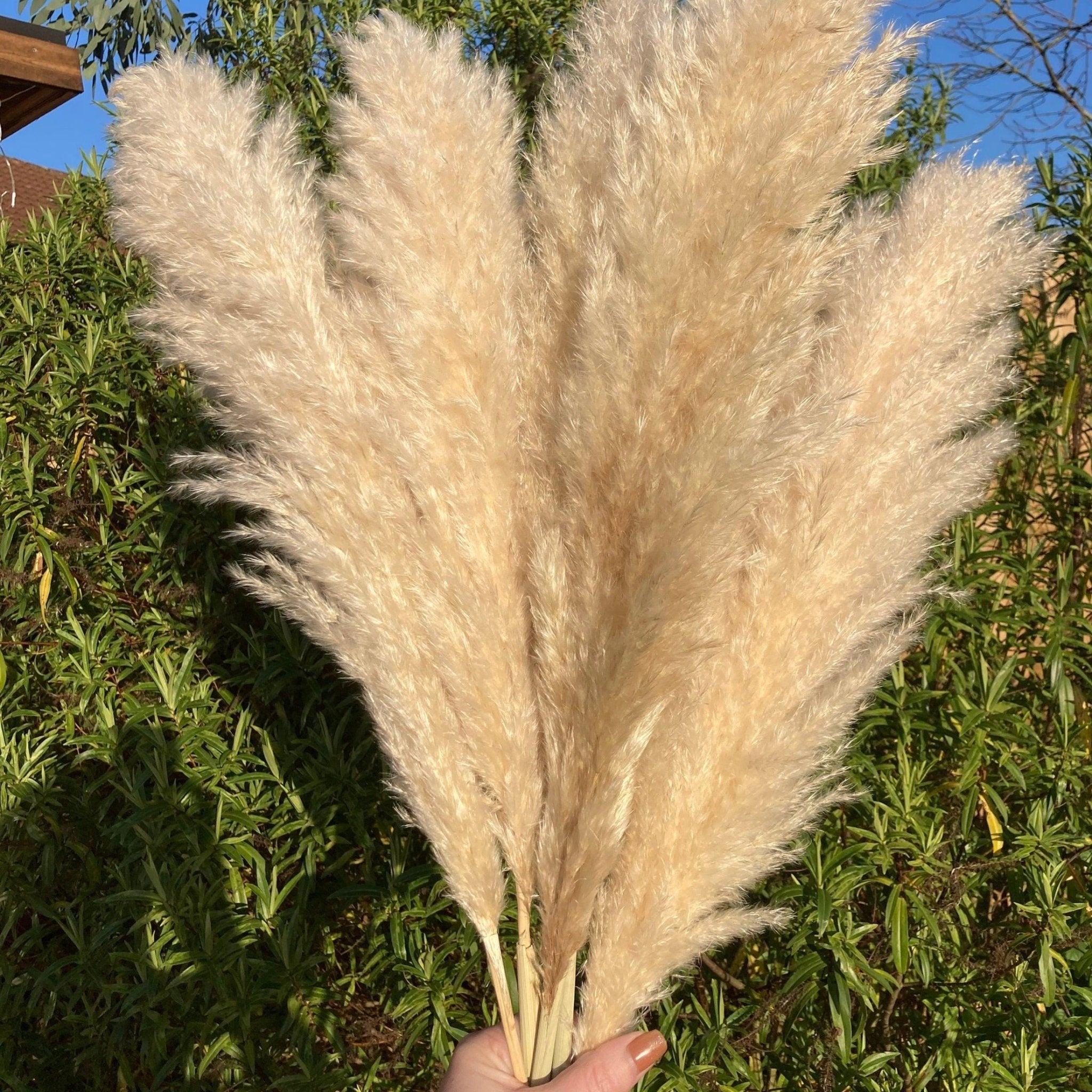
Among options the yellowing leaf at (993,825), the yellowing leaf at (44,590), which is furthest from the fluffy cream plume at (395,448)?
the yellowing leaf at (44,590)

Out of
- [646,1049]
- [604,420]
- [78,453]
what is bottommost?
[646,1049]

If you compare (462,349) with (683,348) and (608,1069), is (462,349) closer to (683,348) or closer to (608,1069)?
(683,348)

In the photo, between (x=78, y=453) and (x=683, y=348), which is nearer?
(x=683, y=348)

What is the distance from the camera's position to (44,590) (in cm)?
224

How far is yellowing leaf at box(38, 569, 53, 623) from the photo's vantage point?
2.21 meters

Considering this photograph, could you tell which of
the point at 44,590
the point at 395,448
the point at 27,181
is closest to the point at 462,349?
the point at 395,448

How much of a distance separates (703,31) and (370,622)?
0.76 m

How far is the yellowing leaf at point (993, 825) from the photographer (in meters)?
1.72

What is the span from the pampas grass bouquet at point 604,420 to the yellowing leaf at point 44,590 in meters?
1.16

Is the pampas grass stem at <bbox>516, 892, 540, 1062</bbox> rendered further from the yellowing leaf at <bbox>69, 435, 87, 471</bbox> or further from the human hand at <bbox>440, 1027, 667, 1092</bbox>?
the yellowing leaf at <bbox>69, 435, 87, 471</bbox>

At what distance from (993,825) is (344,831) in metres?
1.26

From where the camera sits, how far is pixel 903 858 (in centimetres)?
176

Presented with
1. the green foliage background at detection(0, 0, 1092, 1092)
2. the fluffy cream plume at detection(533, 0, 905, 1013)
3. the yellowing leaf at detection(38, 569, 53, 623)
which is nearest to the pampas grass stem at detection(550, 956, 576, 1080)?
the fluffy cream plume at detection(533, 0, 905, 1013)

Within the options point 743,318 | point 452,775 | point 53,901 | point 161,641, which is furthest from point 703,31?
point 53,901
